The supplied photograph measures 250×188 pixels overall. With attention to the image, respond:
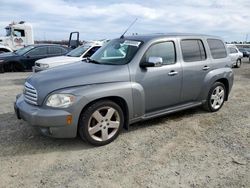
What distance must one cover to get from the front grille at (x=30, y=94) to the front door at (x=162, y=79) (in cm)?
161

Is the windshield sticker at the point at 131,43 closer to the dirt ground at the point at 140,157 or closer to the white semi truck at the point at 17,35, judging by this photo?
the dirt ground at the point at 140,157

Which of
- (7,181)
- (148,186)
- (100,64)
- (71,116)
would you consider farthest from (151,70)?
(7,181)

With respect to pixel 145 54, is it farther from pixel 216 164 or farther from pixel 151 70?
pixel 216 164

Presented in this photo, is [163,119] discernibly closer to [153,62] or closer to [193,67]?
[193,67]

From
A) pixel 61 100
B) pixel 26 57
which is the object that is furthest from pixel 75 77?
pixel 26 57

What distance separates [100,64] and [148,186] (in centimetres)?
243

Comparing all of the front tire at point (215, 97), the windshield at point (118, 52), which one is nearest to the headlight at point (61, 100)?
the windshield at point (118, 52)

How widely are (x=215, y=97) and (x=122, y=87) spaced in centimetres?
273

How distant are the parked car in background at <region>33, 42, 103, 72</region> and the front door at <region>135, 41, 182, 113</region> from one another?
543cm

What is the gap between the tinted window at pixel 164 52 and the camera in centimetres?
498

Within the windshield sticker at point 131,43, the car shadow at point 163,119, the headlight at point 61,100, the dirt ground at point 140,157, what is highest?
the windshield sticker at point 131,43

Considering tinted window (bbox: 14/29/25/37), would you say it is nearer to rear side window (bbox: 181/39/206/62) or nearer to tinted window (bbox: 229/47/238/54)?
tinted window (bbox: 229/47/238/54)

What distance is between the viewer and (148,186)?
3299 millimetres

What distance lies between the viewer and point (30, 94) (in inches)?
171
